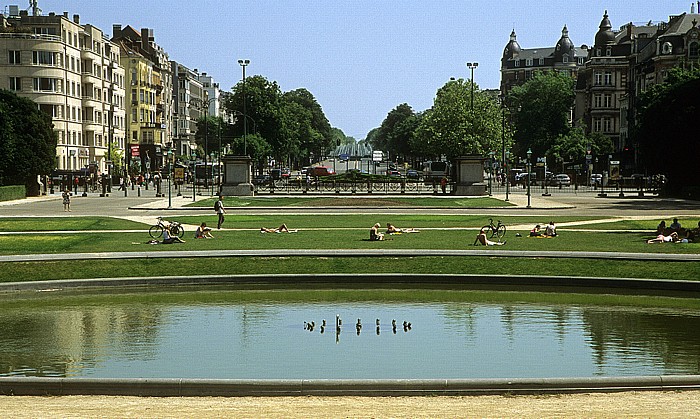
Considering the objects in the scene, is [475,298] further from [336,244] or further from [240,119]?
[240,119]

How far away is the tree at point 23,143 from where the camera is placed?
3430 inches

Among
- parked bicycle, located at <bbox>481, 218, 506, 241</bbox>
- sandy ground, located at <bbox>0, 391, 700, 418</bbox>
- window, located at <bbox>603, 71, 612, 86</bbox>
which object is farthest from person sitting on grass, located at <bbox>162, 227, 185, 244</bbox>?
window, located at <bbox>603, 71, 612, 86</bbox>

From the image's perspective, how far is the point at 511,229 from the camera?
49219 millimetres

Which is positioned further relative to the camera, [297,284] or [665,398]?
[297,284]

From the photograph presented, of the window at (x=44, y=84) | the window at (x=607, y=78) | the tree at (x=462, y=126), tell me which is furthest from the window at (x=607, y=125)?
the window at (x=44, y=84)

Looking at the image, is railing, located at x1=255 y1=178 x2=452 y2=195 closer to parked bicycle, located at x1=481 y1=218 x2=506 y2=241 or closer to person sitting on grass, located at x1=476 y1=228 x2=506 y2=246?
parked bicycle, located at x1=481 y1=218 x2=506 y2=241

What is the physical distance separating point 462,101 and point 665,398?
12470 centimetres

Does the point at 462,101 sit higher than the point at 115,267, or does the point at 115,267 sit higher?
the point at 462,101

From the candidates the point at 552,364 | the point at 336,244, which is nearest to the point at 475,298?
the point at 552,364

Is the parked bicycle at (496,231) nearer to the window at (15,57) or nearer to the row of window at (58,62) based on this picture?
the row of window at (58,62)

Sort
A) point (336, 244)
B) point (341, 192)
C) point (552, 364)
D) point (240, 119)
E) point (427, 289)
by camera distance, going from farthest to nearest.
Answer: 1. point (240, 119)
2. point (341, 192)
3. point (336, 244)
4. point (427, 289)
5. point (552, 364)

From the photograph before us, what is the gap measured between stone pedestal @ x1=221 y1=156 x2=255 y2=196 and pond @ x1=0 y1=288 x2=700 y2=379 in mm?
59824

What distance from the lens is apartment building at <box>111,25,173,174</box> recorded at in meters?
161

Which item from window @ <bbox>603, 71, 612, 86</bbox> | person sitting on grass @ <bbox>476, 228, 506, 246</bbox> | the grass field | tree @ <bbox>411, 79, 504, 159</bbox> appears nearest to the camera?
the grass field
